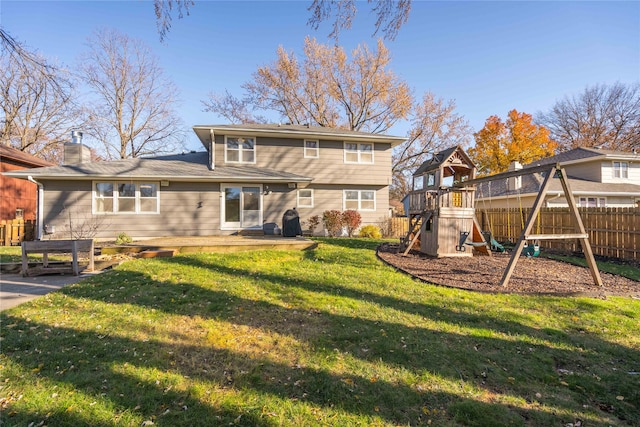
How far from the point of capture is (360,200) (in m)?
17.1

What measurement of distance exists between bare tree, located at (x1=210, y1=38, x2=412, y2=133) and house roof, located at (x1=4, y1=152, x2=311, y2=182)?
1481cm

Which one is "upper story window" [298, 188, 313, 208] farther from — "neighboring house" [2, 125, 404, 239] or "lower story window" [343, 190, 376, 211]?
"lower story window" [343, 190, 376, 211]

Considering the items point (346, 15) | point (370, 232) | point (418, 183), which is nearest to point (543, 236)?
point (418, 183)

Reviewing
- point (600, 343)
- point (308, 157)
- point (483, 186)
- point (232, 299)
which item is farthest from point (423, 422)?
point (483, 186)

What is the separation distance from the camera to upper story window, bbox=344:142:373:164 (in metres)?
16.6

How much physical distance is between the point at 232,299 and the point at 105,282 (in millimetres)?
2867

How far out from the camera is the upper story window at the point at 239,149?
14875 millimetres

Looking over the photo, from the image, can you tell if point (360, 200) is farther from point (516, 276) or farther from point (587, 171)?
point (587, 171)

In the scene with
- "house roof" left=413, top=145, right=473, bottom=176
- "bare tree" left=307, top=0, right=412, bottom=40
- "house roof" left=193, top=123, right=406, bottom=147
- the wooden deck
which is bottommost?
the wooden deck

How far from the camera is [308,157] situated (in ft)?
52.5

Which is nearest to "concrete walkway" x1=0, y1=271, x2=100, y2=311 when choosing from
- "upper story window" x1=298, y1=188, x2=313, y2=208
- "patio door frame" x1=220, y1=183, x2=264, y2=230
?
"patio door frame" x1=220, y1=183, x2=264, y2=230

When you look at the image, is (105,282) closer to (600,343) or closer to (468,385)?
(468,385)

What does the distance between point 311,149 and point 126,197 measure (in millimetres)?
8916

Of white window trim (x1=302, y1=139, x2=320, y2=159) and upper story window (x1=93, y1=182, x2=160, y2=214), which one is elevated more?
white window trim (x1=302, y1=139, x2=320, y2=159)
